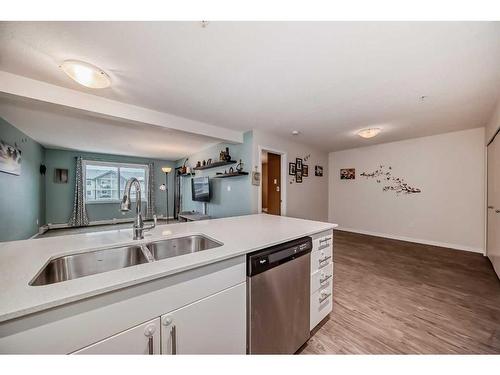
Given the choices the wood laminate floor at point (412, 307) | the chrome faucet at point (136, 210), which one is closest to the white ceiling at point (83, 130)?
the chrome faucet at point (136, 210)

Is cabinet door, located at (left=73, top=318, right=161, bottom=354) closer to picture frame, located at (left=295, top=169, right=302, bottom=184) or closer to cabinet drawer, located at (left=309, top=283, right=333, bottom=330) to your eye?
cabinet drawer, located at (left=309, top=283, right=333, bottom=330)

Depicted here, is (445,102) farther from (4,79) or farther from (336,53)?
(4,79)

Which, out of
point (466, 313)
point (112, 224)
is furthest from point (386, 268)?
point (112, 224)

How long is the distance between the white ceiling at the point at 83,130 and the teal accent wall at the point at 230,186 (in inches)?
18.3

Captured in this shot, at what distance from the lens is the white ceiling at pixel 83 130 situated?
2.71 m

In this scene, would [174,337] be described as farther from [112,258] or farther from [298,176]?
[298,176]

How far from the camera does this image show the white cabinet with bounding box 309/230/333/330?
58.4 inches

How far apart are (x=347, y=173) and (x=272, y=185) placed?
2283mm

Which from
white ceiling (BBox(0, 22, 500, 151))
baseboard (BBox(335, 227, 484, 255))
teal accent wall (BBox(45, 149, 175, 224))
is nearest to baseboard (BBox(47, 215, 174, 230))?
teal accent wall (BBox(45, 149, 175, 224))

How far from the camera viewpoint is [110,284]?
2.23 feet

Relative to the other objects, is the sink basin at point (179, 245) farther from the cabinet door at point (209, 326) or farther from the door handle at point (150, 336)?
the door handle at point (150, 336)

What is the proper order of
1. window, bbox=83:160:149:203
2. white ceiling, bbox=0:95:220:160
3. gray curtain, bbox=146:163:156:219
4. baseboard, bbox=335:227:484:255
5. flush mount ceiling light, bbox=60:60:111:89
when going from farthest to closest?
1. gray curtain, bbox=146:163:156:219
2. window, bbox=83:160:149:203
3. baseboard, bbox=335:227:484:255
4. white ceiling, bbox=0:95:220:160
5. flush mount ceiling light, bbox=60:60:111:89

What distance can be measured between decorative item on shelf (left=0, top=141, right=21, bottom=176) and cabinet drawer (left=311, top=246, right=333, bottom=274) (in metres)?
4.76

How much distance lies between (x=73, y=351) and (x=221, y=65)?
76.5 inches
